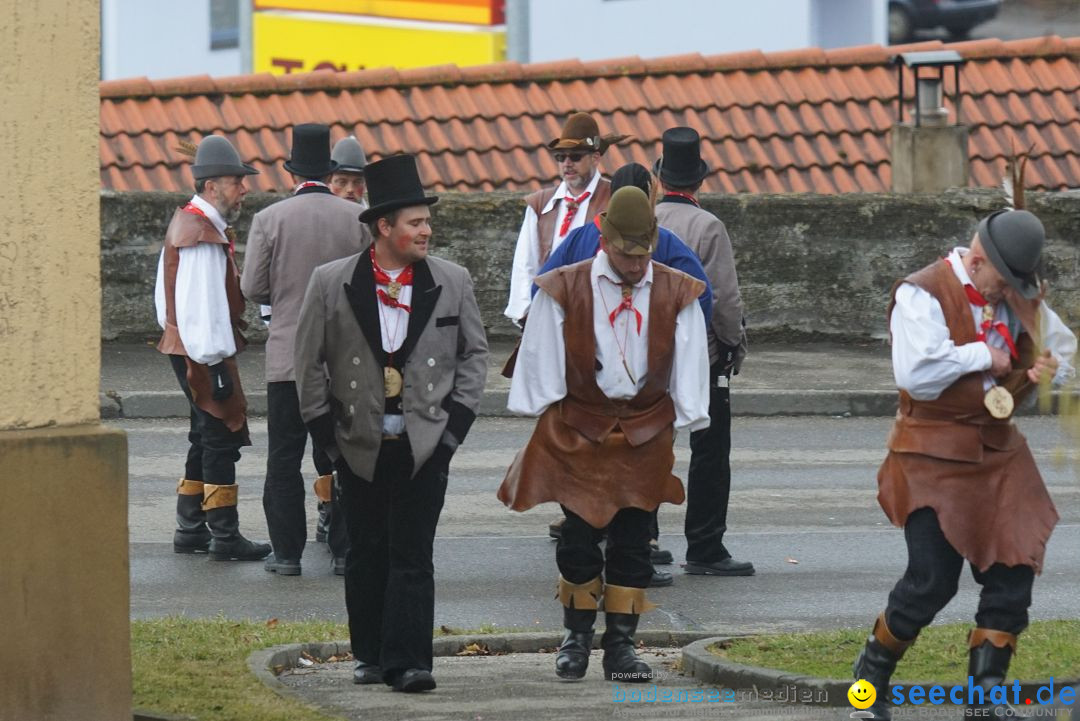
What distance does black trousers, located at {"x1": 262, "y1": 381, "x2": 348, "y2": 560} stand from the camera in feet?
32.1

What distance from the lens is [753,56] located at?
2130cm

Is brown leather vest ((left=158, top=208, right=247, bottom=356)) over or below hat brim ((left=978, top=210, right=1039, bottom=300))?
below

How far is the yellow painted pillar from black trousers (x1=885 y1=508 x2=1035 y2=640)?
2.45m

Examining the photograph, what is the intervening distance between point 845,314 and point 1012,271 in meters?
11.3

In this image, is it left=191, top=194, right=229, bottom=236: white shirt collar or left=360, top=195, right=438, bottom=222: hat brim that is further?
left=191, top=194, right=229, bottom=236: white shirt collar

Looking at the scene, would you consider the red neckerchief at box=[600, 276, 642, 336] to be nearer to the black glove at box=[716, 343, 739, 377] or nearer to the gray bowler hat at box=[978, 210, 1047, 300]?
the gray bowler hat at box=[978, 210, 1047, 300]

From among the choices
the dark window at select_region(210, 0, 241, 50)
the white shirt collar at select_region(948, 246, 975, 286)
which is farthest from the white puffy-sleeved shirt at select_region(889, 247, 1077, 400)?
the dark window at select_region(210, 0, 241, 50)

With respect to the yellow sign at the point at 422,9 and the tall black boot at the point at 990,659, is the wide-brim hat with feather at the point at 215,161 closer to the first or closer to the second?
the tall black boot at the point at 990,659

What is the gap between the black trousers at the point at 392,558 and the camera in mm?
7305

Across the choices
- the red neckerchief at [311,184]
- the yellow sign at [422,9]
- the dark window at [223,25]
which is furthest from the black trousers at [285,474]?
the dark window at [223,25]

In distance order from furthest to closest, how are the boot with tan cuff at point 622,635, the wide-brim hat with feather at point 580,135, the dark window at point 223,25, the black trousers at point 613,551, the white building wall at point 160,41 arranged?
the dark window at point 223,25 → the white building wall at point 160,41 → the wide-brim hat with feather at point 580,135 → the black trousers at point 613,551 → the boot with tan cuff at point 622,635

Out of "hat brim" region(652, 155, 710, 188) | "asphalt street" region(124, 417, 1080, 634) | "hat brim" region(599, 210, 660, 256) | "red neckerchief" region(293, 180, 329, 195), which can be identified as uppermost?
"hat brim" region(652, 155, 710, 188)

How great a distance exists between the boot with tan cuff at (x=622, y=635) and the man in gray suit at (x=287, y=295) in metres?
2.52

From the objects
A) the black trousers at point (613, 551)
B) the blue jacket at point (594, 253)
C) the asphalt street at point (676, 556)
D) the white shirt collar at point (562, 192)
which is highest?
the white shirt collar at point (562, 192)
